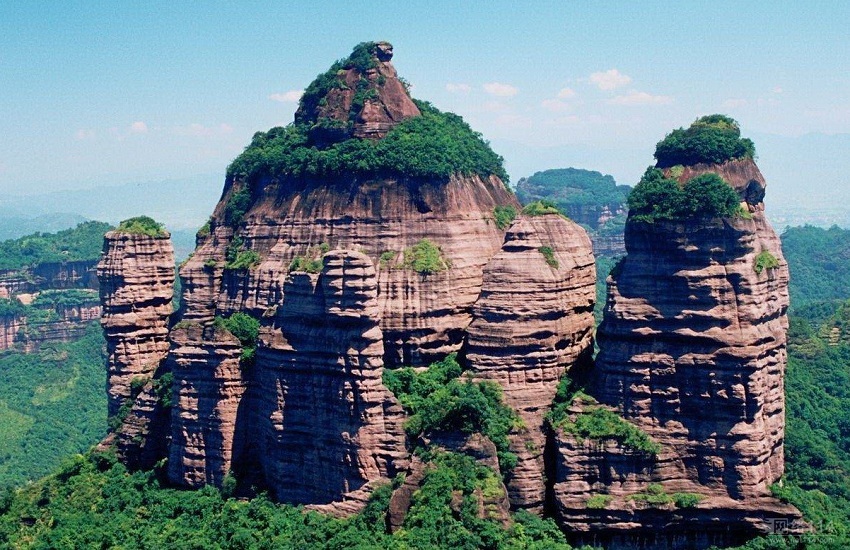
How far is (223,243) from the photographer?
2291 inches

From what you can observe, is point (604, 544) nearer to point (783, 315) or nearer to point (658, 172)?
point (783, 315)

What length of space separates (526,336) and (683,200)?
880 centimetres

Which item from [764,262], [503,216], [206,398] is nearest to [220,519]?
[206,398]

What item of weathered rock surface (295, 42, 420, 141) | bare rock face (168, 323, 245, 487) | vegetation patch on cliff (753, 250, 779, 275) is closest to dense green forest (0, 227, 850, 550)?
bare rock face (168, 323, 245, 487)

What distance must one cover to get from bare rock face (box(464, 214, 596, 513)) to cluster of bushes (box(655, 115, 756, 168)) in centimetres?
665

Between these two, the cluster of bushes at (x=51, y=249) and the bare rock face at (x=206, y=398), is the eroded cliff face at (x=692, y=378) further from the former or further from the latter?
the cluster of bushes at (x=51, y=249)

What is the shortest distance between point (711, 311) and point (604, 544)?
34.7ft

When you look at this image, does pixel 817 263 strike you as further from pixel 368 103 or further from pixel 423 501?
pixel 423 501

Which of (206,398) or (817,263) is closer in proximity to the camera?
(206,398)

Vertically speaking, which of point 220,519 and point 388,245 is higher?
point 388,245

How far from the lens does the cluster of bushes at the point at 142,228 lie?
5762 centimetres

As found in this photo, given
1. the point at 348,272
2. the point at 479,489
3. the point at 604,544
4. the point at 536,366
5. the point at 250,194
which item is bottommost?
the point at 604,544

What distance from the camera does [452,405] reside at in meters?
44.5

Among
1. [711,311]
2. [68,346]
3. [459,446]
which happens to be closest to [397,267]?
[459,446]
